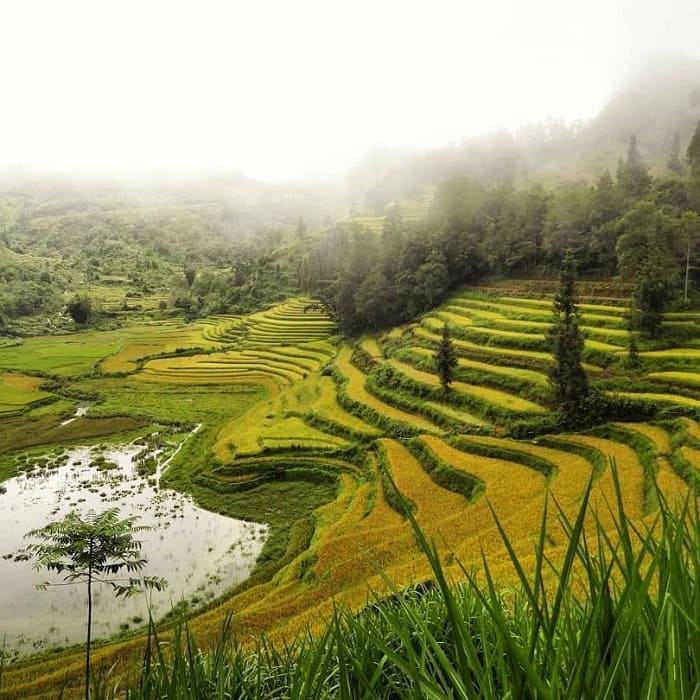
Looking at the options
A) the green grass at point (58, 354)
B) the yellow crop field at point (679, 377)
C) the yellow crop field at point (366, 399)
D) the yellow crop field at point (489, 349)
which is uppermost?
the yellow crop field at point (679, 377)

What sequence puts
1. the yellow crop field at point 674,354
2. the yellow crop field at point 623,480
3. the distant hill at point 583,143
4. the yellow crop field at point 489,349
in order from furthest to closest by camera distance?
the distant hill at point 583,143 → the yellow crop field at point 489,349 → the yellow crop field at point 674,354 → the yellow crop field at point 623,480

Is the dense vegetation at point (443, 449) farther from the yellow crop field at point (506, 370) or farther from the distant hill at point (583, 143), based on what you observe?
the distant hill at point (583, 143)

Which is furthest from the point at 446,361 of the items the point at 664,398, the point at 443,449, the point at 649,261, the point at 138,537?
the point at 138,537

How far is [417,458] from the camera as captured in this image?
24.3 metres

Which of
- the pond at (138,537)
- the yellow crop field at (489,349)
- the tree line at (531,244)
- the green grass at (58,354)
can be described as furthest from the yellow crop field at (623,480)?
the green grass at (58,354)

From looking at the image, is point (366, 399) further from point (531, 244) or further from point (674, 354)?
point (531, 244)

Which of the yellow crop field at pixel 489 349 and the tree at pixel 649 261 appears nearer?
the tree at pixel 649 261

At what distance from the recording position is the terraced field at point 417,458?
14891 millimetres

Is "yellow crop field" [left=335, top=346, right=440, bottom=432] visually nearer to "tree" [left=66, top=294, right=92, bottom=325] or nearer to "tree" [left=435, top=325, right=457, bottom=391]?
"tree" [left=435, top=325, right=457, bottom=391]

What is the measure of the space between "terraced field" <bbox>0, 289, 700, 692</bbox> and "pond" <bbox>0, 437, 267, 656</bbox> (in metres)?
1.23

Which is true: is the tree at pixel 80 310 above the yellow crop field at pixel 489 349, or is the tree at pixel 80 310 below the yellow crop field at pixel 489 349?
below

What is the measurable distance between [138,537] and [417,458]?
41.4 feet

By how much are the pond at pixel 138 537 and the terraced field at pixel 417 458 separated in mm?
1230

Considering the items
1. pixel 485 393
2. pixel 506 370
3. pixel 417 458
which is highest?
pixel 506 370
